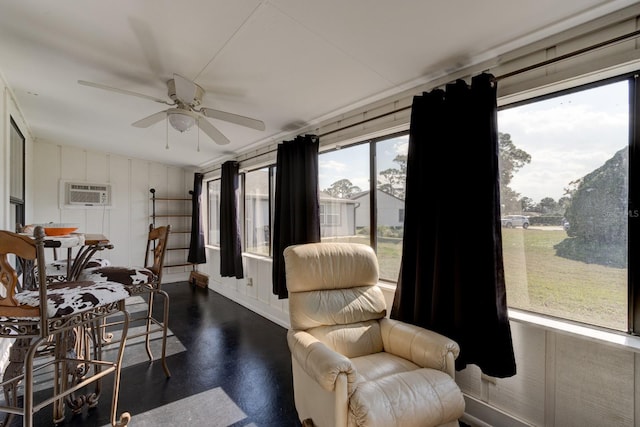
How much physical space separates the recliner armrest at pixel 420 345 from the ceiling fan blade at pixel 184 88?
6.87ft

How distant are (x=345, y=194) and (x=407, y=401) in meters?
2.05

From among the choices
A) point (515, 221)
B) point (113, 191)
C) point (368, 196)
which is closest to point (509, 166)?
point (515, 221)

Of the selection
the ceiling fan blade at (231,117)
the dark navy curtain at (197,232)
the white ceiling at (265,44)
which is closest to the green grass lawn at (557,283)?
the white ceiling at (265,44)

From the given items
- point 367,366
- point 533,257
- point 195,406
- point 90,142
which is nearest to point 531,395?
point 533,257

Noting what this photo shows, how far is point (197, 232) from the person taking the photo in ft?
18.0

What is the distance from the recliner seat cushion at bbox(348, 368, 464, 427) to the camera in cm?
128

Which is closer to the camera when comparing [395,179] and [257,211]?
[395,179]

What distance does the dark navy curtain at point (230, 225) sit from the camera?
4328 millimetres

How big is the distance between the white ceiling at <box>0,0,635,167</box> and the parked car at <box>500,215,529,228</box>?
105cm

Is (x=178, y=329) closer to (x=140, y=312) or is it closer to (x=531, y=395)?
(x=140, y=312)

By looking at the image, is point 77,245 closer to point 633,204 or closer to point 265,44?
point 265,44

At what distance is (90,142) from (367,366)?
17.5 feet

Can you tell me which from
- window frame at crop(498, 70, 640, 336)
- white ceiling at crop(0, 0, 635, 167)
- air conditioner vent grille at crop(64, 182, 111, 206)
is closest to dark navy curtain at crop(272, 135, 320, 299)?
white ceiling at crop(0, 0, 635, 167)

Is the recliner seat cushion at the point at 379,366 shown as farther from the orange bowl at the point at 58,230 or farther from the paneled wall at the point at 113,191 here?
the paneled wall at the point at 113,191
